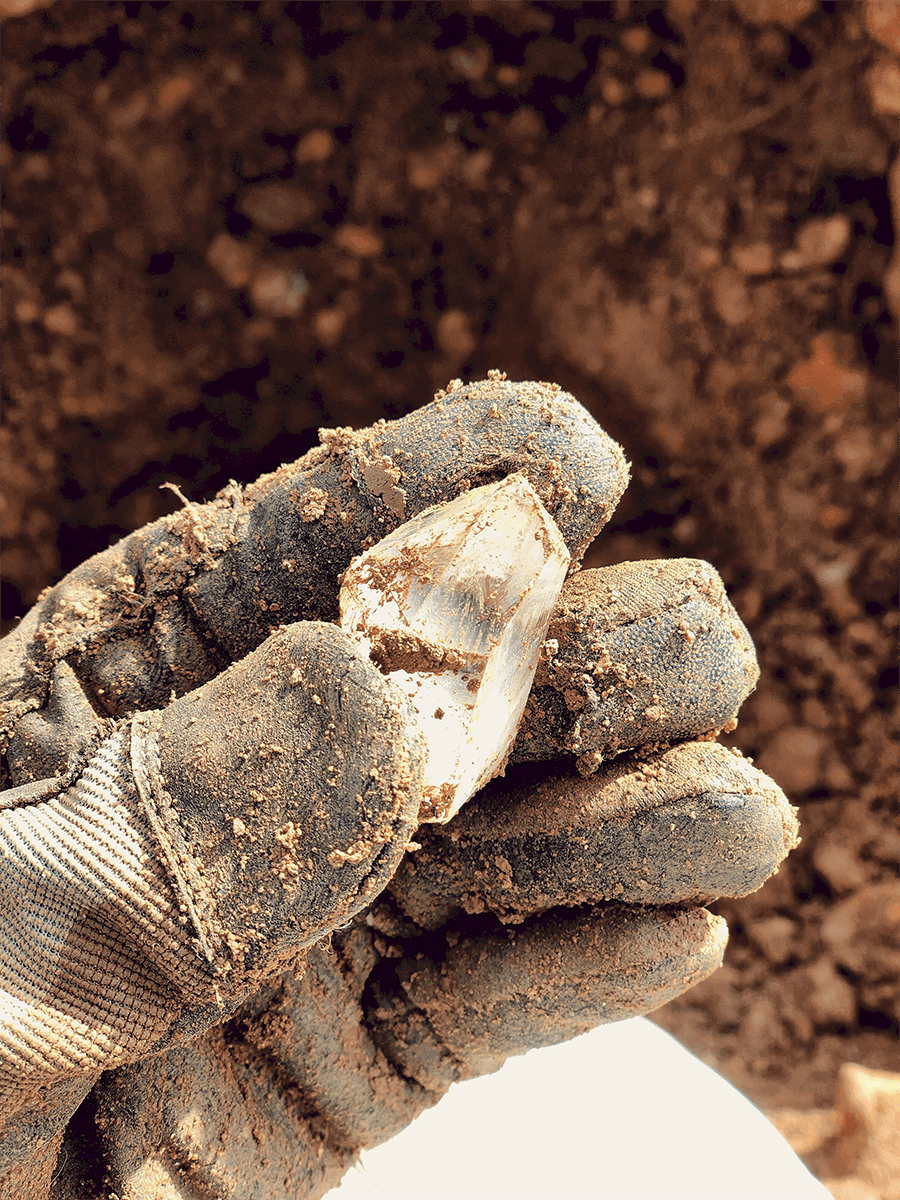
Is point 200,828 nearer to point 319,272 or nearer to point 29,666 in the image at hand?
point 29,666

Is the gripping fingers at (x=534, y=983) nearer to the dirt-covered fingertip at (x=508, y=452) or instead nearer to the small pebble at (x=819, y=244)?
the dirt-covered fingertip at (x=508, y=452)

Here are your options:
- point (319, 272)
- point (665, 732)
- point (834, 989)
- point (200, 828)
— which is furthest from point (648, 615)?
point (834, 989)

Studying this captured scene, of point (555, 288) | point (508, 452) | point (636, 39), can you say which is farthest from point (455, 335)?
point (508, 452)

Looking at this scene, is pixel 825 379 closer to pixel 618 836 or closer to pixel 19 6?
pixel 618 836

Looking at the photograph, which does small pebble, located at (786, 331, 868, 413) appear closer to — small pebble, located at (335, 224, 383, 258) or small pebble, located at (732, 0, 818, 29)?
small pebble, located at (732, 0, 818, 29)

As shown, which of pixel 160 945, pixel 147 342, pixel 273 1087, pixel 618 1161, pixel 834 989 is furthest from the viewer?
pixel 834 989

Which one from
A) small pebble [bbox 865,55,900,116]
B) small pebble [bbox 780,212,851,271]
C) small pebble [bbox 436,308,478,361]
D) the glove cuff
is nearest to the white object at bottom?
the glove cuff
